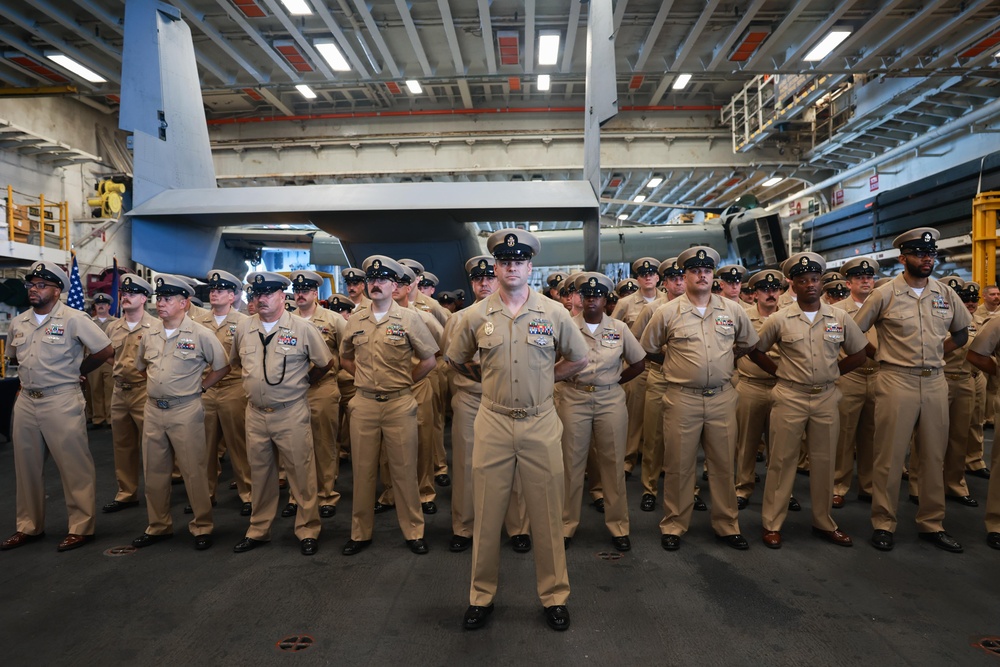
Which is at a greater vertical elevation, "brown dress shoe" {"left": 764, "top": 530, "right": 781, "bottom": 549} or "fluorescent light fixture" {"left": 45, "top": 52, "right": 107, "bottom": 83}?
"fluorescent light fixture" {"left": 45, "top": 52, "right": 107, "bottom": 83}

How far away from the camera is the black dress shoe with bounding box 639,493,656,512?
449 cm

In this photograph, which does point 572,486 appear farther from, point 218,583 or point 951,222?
point 951,222

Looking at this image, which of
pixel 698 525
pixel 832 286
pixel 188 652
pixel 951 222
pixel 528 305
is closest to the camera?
pixel 188 652

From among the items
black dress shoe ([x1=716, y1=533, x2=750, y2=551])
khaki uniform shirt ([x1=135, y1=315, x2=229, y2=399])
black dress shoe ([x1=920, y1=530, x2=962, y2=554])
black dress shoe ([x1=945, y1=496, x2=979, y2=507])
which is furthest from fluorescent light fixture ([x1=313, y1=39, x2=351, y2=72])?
black dress shoe ([x1=945, y1=496, x2=979, y2=507])

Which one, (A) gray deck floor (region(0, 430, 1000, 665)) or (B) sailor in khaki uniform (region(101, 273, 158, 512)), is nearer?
(A) gray deck floor (region(0, 430, 1000, 665))

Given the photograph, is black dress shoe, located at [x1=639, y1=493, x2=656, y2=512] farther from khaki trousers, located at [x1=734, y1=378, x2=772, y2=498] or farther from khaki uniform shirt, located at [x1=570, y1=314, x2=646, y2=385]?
khaki uniform shirt, located at [x1=570, y1=314, x2=646, y2=385]

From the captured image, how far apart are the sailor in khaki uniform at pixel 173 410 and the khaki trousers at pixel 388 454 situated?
111cm

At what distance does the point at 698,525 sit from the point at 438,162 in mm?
9395

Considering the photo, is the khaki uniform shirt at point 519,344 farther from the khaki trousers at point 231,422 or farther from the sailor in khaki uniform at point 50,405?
the sailor in khaki uniform at point 50,405

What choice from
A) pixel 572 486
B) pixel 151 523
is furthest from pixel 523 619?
pixel 151 523

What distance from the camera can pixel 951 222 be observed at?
8.49 meters

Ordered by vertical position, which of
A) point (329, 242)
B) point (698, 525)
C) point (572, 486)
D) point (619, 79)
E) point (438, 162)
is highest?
point (619, 79)

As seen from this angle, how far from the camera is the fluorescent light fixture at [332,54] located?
858 centimetres

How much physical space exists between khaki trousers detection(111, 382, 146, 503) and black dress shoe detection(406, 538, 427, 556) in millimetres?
2712
